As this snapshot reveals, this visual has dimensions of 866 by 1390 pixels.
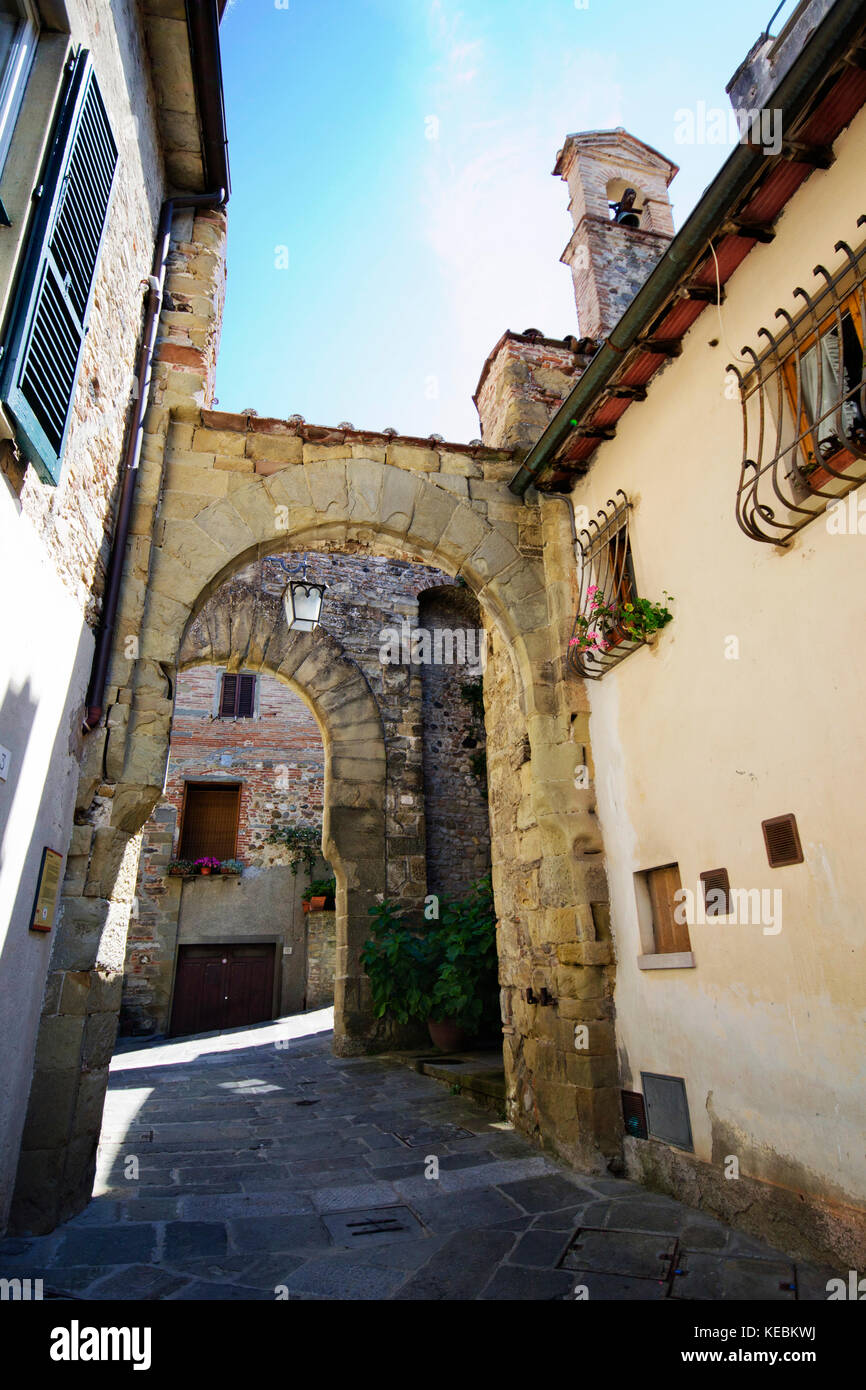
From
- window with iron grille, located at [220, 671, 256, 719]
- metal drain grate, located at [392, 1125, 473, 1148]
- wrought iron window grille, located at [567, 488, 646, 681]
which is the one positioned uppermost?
window with iron grille, located at [220, 671, 256, 719]

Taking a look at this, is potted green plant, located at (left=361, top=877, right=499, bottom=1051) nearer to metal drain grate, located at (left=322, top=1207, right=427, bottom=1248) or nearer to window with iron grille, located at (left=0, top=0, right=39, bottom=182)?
metal drain grate, located at (left=322, top=1207, right=427, bottom=1248)

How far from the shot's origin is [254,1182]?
151 inches

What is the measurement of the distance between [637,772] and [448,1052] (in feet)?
13.9

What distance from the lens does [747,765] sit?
10.3 ft

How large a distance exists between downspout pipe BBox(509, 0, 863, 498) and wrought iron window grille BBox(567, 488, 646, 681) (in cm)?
54

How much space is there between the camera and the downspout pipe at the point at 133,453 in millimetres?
3942

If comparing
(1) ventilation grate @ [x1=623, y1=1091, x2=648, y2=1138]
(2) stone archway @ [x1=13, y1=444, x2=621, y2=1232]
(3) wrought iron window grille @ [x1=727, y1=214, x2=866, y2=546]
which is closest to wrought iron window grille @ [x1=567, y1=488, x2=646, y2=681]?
(2) stone archway @ [x1=13, y1=444, x2=621, y2=1232]

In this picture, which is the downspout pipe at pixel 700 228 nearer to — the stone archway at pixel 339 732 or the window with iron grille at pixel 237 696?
the stone archway at pixel 339 732

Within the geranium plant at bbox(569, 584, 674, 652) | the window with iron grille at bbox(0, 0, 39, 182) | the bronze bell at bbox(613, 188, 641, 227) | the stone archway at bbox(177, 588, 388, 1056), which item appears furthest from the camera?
the stone archway at bbox(177, 588, 388, 1056)

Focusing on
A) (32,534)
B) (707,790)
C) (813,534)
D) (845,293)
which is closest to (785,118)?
(845,293)

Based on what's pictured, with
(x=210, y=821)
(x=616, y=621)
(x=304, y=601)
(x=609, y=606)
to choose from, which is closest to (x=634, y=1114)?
(x=616, y=621)

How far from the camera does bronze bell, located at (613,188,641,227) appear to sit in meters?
6.75

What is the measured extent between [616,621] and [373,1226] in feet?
9.68
